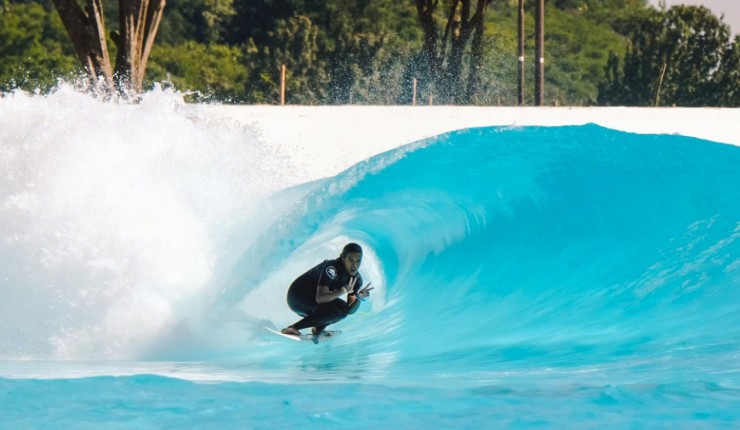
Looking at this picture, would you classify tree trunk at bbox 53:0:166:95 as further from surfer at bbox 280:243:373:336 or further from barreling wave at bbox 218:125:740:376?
surfer at bbox 280:243:373:336

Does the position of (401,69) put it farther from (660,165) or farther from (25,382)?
(25,382)

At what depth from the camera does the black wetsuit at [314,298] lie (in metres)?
7.86

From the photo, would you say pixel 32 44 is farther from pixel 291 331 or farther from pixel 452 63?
pixel 291 331

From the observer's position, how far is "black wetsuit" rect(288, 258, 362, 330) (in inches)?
309

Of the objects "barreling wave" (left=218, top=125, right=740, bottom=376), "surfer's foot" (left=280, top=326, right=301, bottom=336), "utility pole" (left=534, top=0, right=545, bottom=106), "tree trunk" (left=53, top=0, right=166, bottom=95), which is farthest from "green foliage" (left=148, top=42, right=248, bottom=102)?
"surfer's foot" (left=280, top=326, right=301, bottom=336)

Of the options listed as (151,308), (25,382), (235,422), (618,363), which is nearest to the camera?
(235,422)

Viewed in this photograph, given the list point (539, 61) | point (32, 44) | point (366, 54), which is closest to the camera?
point (539, 61)

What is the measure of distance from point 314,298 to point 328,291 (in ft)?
0.75

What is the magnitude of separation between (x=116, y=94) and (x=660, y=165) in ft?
17.7

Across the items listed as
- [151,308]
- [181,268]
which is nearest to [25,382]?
[151,308]

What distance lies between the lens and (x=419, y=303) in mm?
10164

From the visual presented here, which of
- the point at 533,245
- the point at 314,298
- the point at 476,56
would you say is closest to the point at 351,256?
the point at 314,298

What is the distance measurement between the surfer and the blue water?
0.89 ft

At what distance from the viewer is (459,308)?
382 inches
